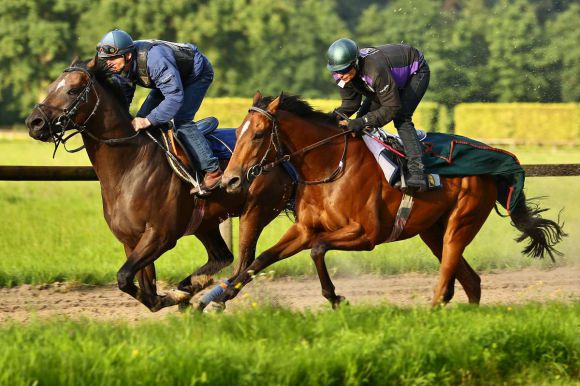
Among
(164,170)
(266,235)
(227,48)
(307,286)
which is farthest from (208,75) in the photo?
(227,48)

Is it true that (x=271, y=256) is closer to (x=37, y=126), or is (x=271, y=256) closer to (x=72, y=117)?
(x=72, y=117)

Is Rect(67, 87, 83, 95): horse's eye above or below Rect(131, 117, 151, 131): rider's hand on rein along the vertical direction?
above

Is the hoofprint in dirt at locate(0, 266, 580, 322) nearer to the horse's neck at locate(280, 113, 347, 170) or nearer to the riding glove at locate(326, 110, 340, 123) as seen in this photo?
the horse's neck at locate(280, 113, 347, 170)

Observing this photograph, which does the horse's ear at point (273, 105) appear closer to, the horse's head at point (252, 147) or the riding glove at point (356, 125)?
the horse's head at point (252, 147)

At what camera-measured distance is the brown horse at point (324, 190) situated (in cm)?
749

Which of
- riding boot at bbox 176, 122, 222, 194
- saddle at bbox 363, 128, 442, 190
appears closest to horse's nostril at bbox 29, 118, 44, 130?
riding boot at bbox 176, 122, 222, 194

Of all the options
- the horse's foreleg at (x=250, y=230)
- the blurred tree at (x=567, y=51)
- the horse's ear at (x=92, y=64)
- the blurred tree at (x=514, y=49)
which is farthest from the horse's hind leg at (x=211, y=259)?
the blurred tree at (x=514, y=49)

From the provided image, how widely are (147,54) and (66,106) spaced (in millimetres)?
743

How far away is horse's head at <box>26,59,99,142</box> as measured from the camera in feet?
25.1

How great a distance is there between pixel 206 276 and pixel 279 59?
40.5 metres

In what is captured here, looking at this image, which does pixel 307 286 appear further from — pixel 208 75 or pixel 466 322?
pixel 466 322

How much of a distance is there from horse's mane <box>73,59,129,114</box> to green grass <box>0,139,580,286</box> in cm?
268

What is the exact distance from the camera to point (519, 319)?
684 cm

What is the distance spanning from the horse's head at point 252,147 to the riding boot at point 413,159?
3.56 ft
